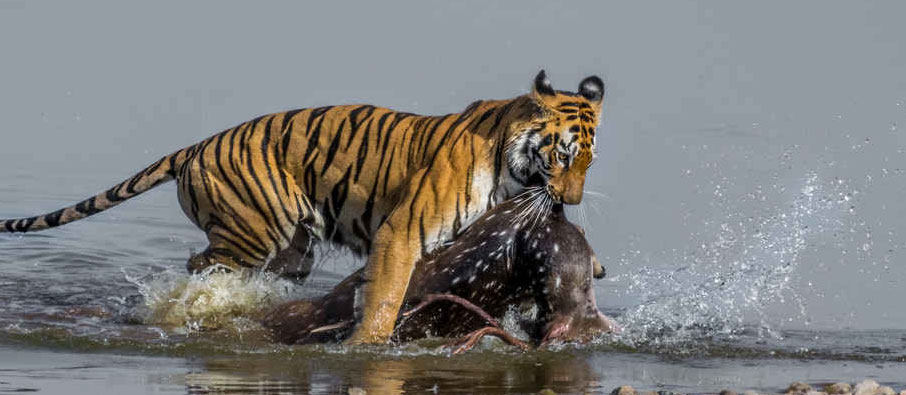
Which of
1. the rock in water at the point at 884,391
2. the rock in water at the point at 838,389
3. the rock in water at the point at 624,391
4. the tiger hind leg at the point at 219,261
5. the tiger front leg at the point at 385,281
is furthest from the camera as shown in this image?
the tiger hind leg at the point at 219,261

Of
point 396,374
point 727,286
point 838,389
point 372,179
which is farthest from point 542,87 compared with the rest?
point 727,286

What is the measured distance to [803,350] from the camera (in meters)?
8.13

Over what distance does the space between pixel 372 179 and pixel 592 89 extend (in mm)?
1126

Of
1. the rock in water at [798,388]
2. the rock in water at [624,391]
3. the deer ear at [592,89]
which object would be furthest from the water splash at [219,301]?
the rock in water at [798,388]

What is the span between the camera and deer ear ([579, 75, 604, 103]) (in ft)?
25.4

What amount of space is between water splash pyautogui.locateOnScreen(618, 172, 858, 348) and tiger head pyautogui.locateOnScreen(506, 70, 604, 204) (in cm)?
95

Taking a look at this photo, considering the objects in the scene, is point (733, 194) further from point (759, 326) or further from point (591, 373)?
point (591, 373)

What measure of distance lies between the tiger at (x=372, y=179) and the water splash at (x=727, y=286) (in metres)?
1.06

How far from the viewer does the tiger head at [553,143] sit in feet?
24.6

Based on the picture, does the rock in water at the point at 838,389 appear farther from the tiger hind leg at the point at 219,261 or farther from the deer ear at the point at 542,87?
the tiger hind leg at the point at 219,261

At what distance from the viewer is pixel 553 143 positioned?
24.7 feet

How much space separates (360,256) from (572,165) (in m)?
1.33

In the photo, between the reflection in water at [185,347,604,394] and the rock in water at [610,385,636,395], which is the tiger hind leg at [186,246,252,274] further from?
the rock in water at [610,385,636,395]

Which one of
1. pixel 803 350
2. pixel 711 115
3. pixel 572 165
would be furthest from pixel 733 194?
pixel 572 165
